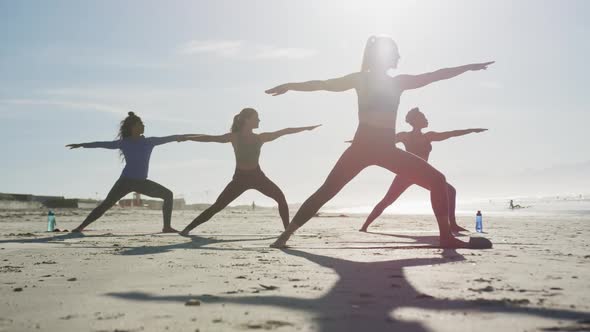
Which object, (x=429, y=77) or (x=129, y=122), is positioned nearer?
(x=429, y=77)

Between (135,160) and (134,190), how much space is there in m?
0.63

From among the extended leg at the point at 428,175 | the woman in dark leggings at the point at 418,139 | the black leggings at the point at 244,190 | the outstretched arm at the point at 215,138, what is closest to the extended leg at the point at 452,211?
the woman in dark leggings at the point at 418,139

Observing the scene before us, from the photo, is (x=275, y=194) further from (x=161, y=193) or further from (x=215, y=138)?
(x=161, y=193)

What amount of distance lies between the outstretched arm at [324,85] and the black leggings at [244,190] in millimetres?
3844

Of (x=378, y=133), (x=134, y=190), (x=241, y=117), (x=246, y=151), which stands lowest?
(x=134, y=190)

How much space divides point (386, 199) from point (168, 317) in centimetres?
924

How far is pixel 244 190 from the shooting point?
10.9 m

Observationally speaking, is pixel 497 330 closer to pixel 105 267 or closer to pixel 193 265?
pixel 193 265

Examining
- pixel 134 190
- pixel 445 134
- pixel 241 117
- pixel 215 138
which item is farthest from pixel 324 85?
pixel 134 190

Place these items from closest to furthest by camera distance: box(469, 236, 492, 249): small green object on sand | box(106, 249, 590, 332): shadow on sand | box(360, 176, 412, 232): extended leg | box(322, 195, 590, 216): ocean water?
box(106, 249, 590, 332): shadow on sand < box(469, 236, 492, 249): small green object on sand < box(360, 176, 412, 232): extended leg < box(322, 195, 590, 216): ocean water

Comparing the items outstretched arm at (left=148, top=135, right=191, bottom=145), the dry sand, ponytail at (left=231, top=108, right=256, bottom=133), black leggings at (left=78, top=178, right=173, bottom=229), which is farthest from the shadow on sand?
black leggings at (left=78, top=178, right=173, bottom=229)

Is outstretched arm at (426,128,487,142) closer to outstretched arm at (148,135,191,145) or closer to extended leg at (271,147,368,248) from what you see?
extended leg at (271,147,368,248)

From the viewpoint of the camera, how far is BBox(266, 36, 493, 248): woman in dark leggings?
7.14 m

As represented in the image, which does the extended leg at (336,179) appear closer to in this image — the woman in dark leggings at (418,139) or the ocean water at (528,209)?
the woman in dark leggings at (418,139)
